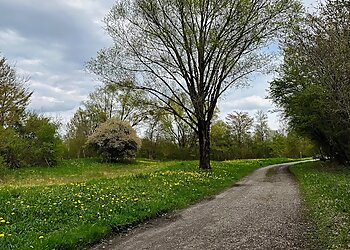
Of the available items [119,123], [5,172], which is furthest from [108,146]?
[5,172]

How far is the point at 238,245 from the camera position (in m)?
7.64

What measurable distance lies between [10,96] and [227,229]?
2562 cm

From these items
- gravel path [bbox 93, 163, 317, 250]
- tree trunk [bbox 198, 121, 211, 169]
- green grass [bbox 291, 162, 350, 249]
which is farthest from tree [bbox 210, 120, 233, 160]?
gravel path [bbox 93, 163, 317, 250]

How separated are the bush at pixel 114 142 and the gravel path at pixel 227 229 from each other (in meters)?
31.9

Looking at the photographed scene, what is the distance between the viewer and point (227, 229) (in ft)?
30.0

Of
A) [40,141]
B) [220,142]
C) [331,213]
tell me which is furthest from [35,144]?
[220,142]

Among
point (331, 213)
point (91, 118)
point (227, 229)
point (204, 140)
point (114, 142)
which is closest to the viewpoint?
point (227, 229)

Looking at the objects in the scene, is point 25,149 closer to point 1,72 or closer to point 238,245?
point 1,72

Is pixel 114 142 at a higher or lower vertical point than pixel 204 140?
higher

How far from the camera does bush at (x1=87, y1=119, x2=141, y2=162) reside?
44156 mm

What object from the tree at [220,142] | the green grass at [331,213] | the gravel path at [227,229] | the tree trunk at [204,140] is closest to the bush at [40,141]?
the tree trunk at [204,140]

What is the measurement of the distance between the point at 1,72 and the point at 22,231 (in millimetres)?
23369

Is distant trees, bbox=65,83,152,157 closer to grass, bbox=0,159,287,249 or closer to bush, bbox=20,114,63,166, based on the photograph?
bush, bbox=20,114,63,166

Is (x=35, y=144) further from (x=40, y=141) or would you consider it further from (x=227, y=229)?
(x=227, y=229)
